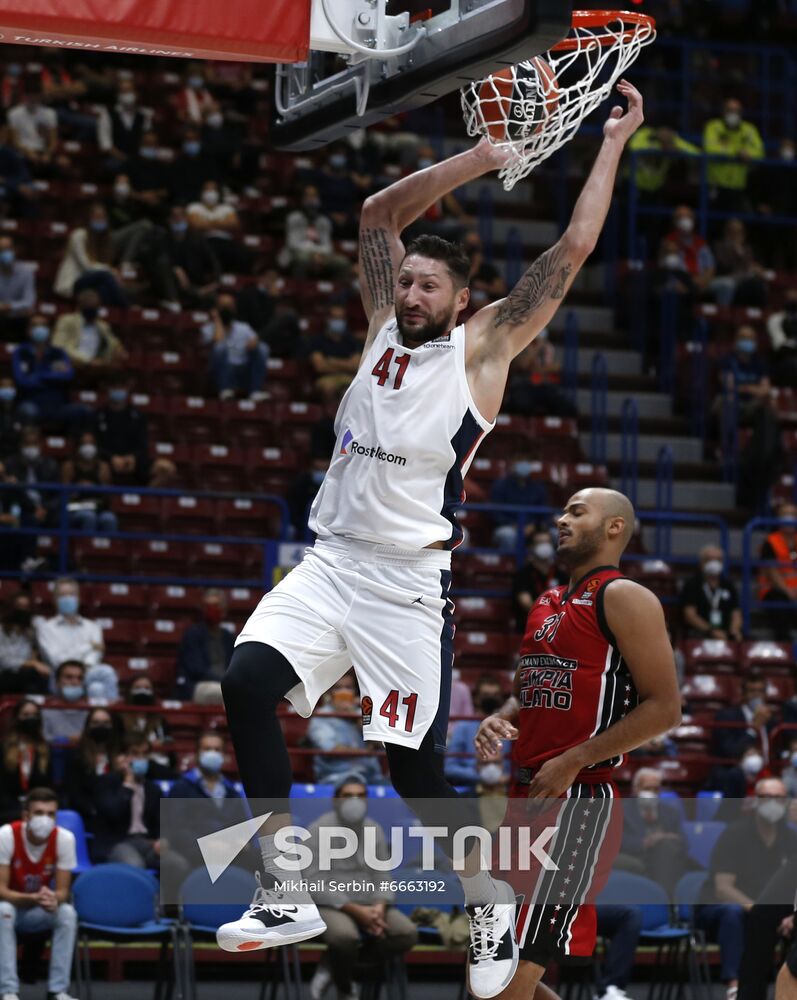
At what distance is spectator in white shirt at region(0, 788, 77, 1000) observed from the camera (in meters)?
10.8

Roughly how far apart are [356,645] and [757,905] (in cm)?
513

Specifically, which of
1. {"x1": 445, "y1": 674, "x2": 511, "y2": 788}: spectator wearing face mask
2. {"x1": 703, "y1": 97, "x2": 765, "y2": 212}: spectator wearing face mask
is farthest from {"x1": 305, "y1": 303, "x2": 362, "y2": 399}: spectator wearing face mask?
{"x1": 703, "y1": 97, "x2": 765, "y2": 212}: spectator wearing face mask

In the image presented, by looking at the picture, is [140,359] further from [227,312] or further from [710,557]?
[710,557]

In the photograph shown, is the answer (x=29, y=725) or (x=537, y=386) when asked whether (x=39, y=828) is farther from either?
(x=537, y=386)

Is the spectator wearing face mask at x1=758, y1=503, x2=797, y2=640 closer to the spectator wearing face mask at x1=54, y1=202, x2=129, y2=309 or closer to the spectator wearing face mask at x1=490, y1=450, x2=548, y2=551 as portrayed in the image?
the spectator wearing face mask at x1=490, y1=450, x2=548, y2=551

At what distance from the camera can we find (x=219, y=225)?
66.1ft

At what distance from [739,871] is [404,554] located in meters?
7.11

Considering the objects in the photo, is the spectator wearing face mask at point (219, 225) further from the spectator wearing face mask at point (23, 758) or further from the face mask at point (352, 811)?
the face mask at point (352, 811)

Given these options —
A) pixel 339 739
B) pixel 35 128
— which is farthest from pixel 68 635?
pixel 35 128

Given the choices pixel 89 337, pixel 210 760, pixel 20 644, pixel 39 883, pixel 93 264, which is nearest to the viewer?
pixel 39 883

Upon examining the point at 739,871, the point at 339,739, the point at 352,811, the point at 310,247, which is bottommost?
the point at 739,871

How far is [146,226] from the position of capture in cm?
1944

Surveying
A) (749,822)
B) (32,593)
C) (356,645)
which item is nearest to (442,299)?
(356,645)

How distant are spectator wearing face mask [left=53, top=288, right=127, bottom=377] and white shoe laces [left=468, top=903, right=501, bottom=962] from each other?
12.8 m
